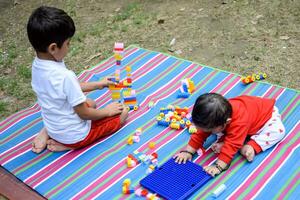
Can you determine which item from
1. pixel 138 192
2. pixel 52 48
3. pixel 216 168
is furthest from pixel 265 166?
pixel 52 48

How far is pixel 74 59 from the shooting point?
4.34 m

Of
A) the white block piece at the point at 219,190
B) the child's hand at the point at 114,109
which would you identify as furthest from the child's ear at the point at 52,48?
the white block piece at the point at 219,190

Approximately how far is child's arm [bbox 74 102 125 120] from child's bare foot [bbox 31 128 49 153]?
40cm

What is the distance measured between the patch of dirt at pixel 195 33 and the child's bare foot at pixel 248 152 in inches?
40.9

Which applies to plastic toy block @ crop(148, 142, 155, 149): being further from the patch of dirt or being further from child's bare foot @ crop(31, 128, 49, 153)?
the patch of dirt

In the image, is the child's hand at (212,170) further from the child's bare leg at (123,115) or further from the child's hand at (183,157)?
the child's bare leg at (123,115)

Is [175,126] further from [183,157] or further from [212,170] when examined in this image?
[212,170]

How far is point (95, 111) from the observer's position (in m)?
2.92

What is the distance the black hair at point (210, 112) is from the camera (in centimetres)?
245

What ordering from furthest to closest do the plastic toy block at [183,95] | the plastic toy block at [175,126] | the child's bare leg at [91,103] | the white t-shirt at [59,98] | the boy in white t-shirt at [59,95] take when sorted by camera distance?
the plastic toy block at [183,95] < the child's bare leg at [91,103] < the plastic toy block at [175,126] < the white t-shirt at [59,98] < the boy in white t-shirt at [59,95]

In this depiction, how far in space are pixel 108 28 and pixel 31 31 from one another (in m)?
2.32

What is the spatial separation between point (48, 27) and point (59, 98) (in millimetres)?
478

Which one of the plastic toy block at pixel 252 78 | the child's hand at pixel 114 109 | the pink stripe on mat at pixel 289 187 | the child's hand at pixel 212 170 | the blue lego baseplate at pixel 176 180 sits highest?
the child's hand at pixel 114 109

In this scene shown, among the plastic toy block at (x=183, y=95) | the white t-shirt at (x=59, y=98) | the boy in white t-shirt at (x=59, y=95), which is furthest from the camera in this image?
the plastic toy block at (x=183, y=95)
